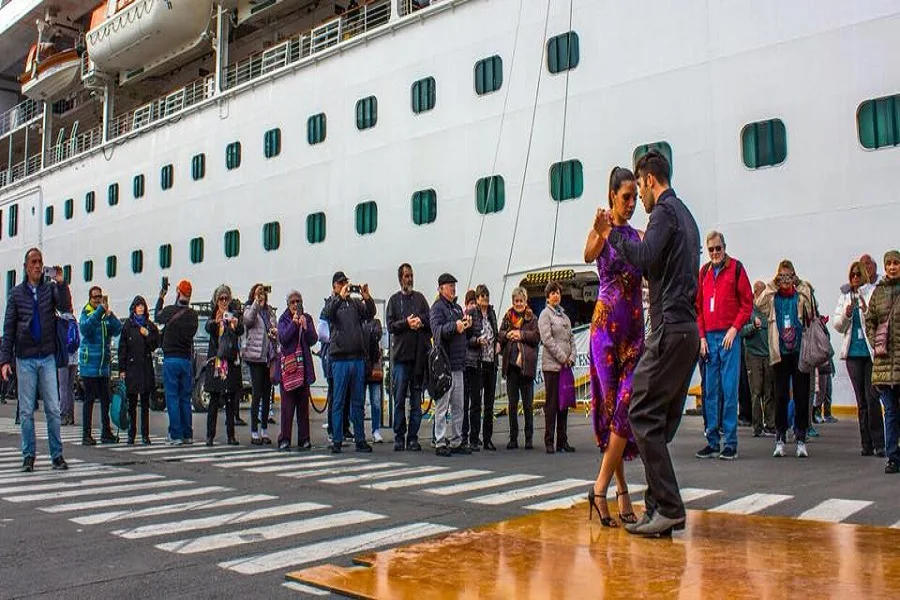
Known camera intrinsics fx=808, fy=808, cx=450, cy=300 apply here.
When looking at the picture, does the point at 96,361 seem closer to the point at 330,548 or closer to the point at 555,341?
the point at 555,341

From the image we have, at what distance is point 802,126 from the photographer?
475 inches

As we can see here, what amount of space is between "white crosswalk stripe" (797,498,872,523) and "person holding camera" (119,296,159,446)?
7.21 metres

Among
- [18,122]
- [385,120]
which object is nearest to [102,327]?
[385,120]

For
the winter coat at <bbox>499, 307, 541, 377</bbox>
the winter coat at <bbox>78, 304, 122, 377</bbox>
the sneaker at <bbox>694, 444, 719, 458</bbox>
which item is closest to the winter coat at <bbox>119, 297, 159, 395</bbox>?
the winter coat at <bbox>78, 304, 122, 377</bbox>

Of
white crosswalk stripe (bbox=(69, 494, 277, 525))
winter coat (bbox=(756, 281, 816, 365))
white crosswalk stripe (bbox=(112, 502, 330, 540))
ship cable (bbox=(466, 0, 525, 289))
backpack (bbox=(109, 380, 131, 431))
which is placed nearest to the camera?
white crosswalk stripe (bbox=(112, 502, 330, 540))

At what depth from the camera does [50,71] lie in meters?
28.9

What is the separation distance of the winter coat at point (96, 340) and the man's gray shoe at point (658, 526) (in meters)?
7.23

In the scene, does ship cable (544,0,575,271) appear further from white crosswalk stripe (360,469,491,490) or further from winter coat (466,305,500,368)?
white crosswalk stripe (360,469,491,490)

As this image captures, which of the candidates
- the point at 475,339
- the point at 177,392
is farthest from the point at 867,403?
the point at 177,392

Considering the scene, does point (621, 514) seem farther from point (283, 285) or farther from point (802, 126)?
point (283, 285)

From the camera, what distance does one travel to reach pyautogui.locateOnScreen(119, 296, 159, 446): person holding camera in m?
9.32

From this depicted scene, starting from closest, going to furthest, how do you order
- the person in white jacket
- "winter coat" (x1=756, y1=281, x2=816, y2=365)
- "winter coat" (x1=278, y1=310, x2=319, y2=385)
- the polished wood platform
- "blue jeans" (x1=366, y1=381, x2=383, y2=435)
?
1. the polished wood platform
2. the person in white jacket
3. "winter coat" (x1=756, y1=281, x2=816, y2=365)
4. "winter coat" (x1=278, y1=310, x2=319, y2=385)
5. "blue jeans" (x1=366, y1=381, x2=383, y2=435)

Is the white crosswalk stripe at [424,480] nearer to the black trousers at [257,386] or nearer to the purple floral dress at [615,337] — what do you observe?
the purple floral dress at [615,337]

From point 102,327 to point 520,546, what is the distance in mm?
7215
